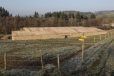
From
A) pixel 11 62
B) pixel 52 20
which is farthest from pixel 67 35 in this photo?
pixel 11 62

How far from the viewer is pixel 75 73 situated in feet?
45.5

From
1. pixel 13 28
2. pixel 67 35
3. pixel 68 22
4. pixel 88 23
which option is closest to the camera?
pixel 67 35

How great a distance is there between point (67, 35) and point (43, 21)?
93.6 feet

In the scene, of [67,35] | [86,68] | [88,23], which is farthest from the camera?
[88,23]

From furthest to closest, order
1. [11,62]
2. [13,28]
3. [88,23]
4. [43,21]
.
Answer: [88,23], [43,21], [13,28], [11,62]

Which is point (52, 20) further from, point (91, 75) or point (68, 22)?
point (91, 75)

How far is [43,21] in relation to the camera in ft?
291

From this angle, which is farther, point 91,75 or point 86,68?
point 86,68

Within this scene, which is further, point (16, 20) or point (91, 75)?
point (16, 20)

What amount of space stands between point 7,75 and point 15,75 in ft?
1.10

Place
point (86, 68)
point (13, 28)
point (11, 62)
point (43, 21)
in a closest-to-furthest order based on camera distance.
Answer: point (86, 68)
point (11, 62)
point (13, 28)
point (43, 21)

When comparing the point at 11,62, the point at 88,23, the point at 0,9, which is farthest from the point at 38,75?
the point at 0,9

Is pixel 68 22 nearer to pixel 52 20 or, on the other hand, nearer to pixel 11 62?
pixel 52 20

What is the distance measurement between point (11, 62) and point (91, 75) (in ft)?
21.8
